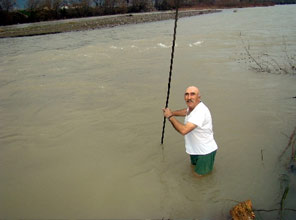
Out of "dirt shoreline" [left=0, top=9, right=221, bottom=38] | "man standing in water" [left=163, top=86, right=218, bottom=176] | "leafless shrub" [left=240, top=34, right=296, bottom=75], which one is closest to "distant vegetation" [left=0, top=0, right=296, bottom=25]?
"dirt shoreline" [left=0, top=9, right=221, bottom=38]

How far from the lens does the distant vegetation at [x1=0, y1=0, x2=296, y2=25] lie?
41.2 metres

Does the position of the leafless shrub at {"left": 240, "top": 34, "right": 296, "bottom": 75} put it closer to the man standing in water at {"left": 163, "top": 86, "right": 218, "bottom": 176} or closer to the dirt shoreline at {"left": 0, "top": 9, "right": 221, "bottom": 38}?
the man standing in water at {"left": 163, "top": 86, "right": 218, "bottom": 176}

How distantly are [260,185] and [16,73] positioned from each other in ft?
31.7

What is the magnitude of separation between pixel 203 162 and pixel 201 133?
476 mm

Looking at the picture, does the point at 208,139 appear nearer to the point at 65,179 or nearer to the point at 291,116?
the point at 65,179

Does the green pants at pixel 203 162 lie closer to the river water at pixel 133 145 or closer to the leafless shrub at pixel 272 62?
the river water at pixel 133 145

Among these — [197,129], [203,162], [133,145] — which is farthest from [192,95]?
[133,145]

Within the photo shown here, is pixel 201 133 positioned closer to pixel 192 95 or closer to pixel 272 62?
pixel 192 95

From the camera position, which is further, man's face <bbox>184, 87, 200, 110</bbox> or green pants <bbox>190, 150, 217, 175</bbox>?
green pants <bbox>190, 150, 217, 175</bbox>

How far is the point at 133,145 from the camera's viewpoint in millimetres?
4684

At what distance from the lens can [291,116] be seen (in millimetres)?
5367

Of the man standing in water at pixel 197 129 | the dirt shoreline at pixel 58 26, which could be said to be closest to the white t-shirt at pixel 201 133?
the man standing in water at pixel 197 129

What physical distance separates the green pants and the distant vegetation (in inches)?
1671

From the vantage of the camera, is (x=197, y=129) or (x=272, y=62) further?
(x=272, y=62)
